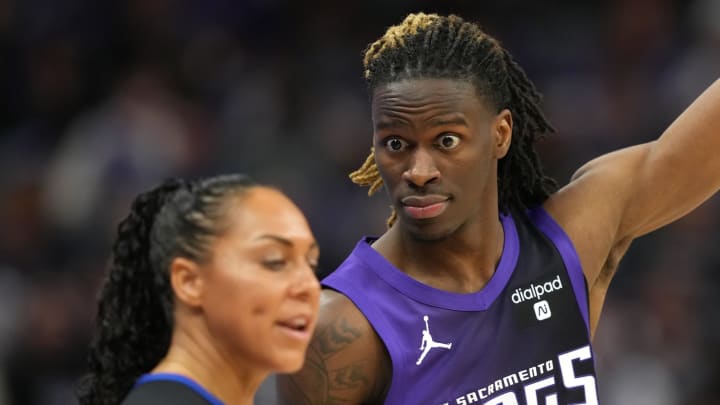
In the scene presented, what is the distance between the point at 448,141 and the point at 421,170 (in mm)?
149

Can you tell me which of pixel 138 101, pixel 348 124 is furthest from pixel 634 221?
pixel 138 101

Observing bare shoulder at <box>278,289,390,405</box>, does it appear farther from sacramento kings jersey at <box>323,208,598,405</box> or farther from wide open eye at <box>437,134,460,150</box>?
wide open eye at <box>437,134,460,150</box>

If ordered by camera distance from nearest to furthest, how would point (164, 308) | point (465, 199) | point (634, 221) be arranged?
1. point (164, 308)
2. point (465, 199)
3. point (634, 221)

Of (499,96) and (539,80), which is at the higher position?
(539,80)

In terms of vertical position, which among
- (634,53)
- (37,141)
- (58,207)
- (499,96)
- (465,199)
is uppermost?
(634,53)

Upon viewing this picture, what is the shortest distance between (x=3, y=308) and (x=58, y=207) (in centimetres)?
89

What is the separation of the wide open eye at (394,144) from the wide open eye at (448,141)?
11 centimetres

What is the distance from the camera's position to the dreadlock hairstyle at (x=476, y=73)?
13.8 ft

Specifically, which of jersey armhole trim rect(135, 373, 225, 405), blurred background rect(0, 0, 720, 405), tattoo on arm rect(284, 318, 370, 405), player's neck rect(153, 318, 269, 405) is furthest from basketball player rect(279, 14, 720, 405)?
blurred background rect(0, 0, 720, 405)

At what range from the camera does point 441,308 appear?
13.8 feet

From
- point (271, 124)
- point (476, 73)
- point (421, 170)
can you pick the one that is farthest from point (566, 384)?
point (271, 124)

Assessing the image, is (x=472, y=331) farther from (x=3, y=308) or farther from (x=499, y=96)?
(x=3, y=308)

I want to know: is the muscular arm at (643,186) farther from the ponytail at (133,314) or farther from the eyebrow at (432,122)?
the ponytail at (133,314)

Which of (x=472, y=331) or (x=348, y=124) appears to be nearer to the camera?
(x=472, y=331)
